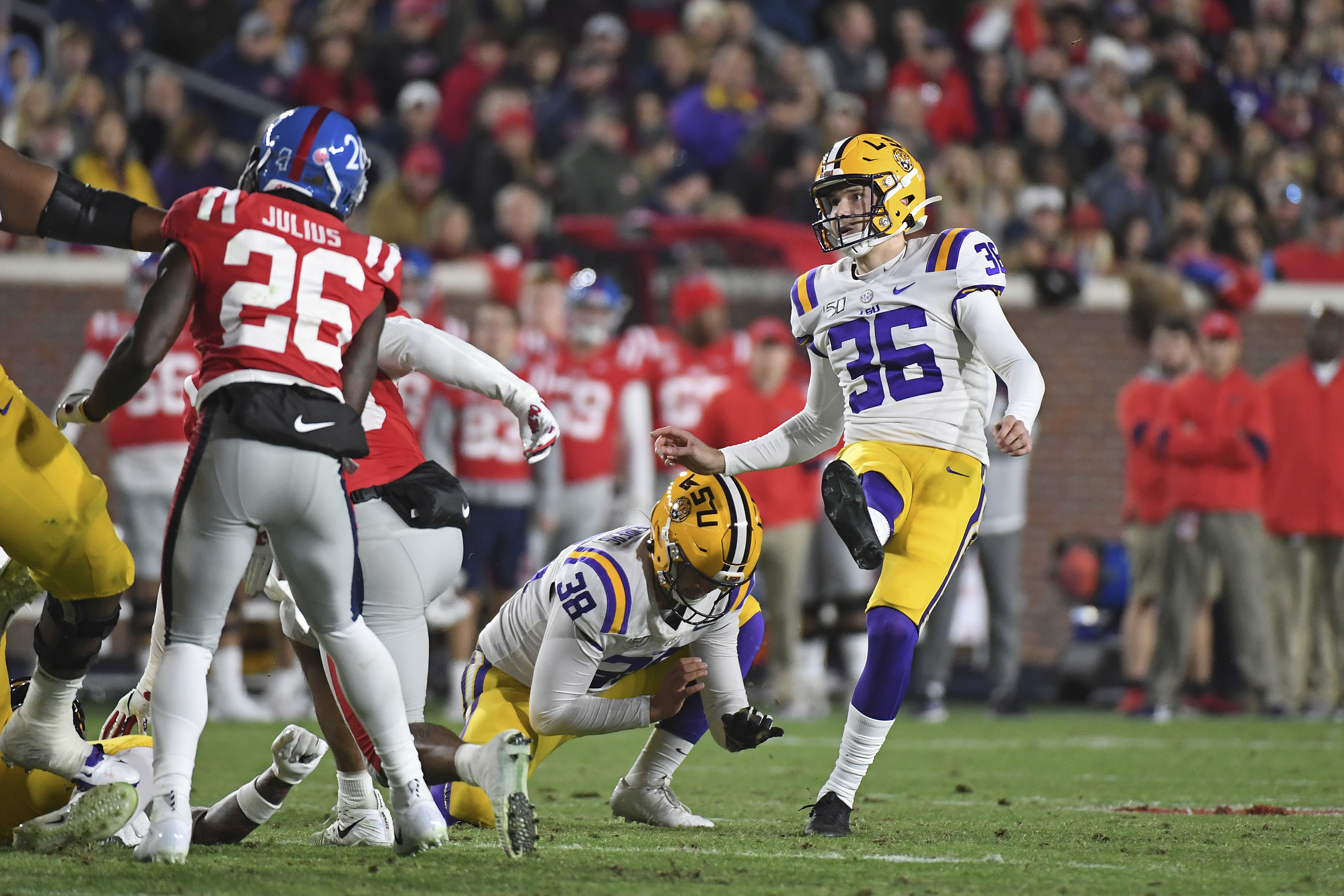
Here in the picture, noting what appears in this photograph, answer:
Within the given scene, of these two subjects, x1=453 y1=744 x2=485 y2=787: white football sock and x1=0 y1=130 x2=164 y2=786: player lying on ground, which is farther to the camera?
x1=453 y1=744 x2=485 y2=787: white football sock

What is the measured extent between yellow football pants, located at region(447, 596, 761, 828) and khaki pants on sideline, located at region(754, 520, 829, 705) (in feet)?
14.6

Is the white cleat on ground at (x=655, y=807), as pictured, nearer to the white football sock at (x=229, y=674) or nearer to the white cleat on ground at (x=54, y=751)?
the white cleat on ground at (x=54, y=751)

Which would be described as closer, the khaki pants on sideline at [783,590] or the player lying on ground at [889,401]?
the player lying on ground at [889,401]

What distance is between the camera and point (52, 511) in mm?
3852

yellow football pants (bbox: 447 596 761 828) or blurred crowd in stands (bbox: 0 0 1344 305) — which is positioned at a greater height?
blurred crowd in stands (bbox: 0 0 1344 305)

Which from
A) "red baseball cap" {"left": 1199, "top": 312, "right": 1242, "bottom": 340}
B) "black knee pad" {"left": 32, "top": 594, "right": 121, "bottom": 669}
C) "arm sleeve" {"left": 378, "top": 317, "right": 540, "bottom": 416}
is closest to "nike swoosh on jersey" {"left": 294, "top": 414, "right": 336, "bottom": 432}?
"arm sleeve" {"left": 378, "top": 317, "right": 540, "bottom": 416}

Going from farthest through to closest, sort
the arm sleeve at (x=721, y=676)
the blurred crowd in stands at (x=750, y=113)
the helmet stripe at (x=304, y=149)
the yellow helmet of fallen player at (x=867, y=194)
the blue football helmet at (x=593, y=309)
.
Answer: the blurred crowd in stands at (x=750, y=113) < the blue football helmet at (x=593, y=309) < the yellow helmet of fallen player at (x=867, y=194) < the arm sleeve at (x=721, y=676) < the helmet stripe at (x=304, y=149)

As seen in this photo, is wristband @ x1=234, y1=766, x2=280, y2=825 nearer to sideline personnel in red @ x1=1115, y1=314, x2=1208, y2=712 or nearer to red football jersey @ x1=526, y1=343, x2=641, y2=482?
red football jersey @ x1=526, y1=343, x2=641, y2=482

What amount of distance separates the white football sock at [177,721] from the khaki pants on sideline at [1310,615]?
24.7 ft

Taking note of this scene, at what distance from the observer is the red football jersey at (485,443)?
30.5 feet

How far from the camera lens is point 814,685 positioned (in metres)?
9.80

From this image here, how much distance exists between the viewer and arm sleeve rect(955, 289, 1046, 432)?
4641 mm

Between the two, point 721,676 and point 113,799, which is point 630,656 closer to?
point 721,676

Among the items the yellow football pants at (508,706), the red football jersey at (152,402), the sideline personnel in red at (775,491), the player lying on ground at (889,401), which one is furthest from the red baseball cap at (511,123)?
the yellow football pants at (508,706)
